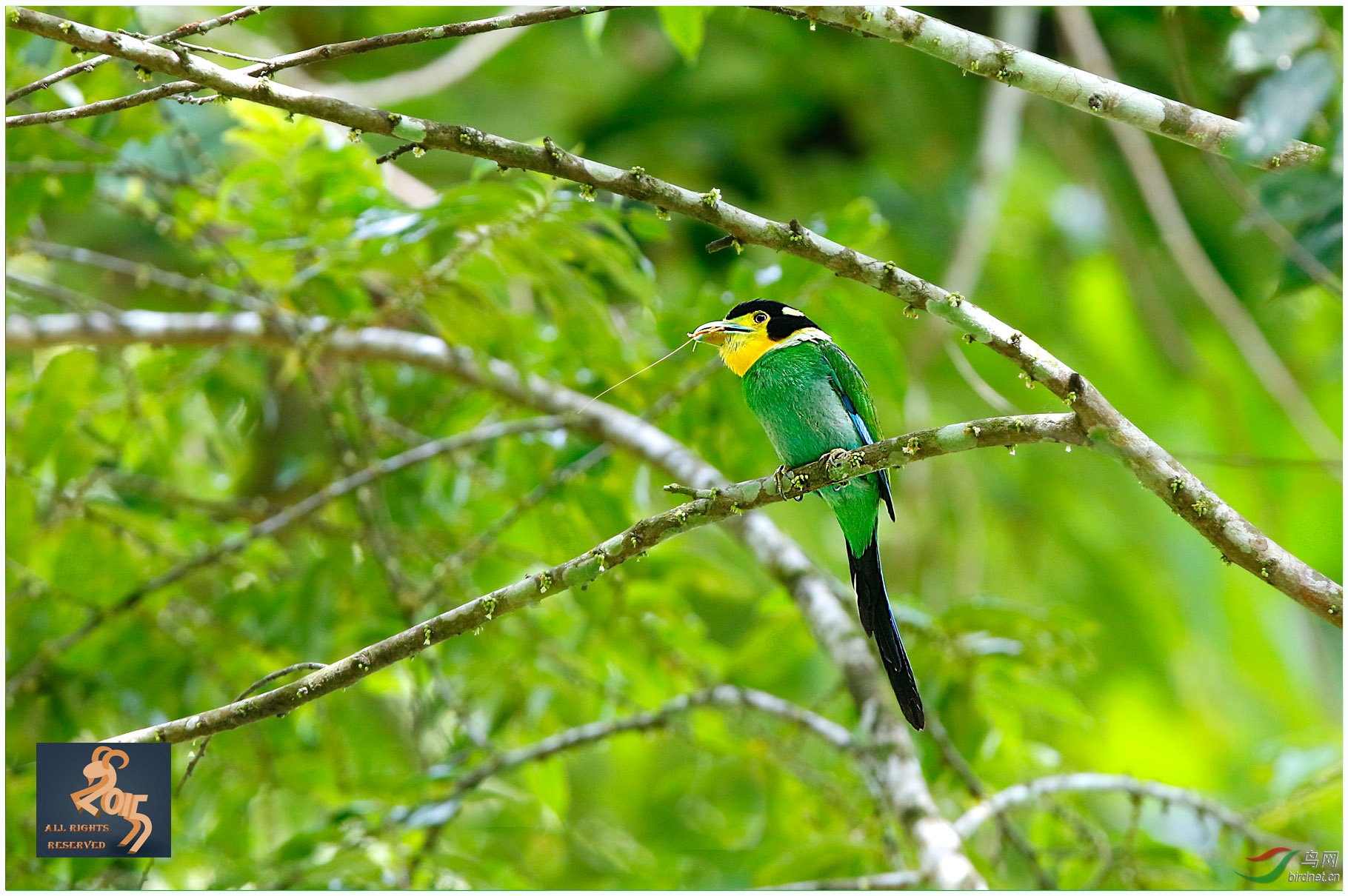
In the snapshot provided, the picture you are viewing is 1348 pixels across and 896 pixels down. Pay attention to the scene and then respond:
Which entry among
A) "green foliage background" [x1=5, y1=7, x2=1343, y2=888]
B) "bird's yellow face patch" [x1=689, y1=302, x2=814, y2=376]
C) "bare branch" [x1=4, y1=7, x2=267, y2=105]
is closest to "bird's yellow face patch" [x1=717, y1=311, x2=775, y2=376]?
"bird's yellow face patch" [x1=689, y1=302, x2=814, y2=376]

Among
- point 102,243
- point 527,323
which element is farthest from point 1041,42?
point 102,243

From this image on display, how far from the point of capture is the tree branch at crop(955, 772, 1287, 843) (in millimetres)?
2850

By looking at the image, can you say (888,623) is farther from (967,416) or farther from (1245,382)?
(1245,382)

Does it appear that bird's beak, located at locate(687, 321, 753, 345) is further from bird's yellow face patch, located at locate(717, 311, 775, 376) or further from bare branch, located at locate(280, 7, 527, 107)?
bare branch, located at locate(280, 7, 527, 107)

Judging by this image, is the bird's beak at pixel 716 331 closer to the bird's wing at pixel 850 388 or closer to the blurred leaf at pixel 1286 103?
the bird's wing at pixel 850 388

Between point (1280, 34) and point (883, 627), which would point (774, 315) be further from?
point (1280, 34)

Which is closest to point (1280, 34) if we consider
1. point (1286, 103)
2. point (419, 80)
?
point (1286, 103)

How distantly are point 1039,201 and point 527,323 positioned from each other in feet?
16.3

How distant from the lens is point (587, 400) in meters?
3.66

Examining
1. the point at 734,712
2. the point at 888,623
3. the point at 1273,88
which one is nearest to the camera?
the point at 1273,88

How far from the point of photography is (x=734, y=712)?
338cm

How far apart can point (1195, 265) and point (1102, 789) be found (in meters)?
2.55

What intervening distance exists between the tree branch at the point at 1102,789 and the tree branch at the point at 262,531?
1.66 metres

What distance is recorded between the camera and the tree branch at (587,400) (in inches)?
Result: 68.3
